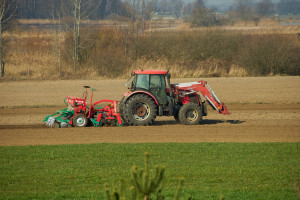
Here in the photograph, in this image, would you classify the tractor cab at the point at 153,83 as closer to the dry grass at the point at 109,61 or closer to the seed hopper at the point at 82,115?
the seed hopper at the point at 82,115

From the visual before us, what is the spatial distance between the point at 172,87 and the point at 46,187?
26.4ft

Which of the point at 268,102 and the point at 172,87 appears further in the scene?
the point at 268,102

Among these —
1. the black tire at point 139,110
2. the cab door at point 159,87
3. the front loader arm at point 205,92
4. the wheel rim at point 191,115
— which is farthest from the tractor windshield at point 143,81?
the wheel rim at point 191,115

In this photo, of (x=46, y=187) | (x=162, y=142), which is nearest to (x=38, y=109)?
(x=162, y=142)

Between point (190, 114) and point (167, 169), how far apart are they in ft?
19.9

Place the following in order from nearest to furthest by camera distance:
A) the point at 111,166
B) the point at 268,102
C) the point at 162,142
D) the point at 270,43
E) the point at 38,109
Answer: the point at 111,166, the point at 162,142, the point at 38,109, the point at 268,102, the point at 270,43

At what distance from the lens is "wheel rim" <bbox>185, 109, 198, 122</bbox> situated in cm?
1534

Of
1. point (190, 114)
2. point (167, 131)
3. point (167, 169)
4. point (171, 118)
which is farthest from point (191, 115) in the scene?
point (167, 169)

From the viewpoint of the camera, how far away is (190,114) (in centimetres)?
1537

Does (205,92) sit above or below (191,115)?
above

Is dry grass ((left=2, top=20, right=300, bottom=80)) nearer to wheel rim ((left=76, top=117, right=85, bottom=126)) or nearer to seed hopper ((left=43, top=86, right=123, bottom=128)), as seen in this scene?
seed hopper ((left=43, top=86, right=123, bottom=128))

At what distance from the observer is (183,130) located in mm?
14594

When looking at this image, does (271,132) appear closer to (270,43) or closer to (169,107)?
(169,107)

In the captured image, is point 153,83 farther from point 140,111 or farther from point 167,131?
point 167,131
